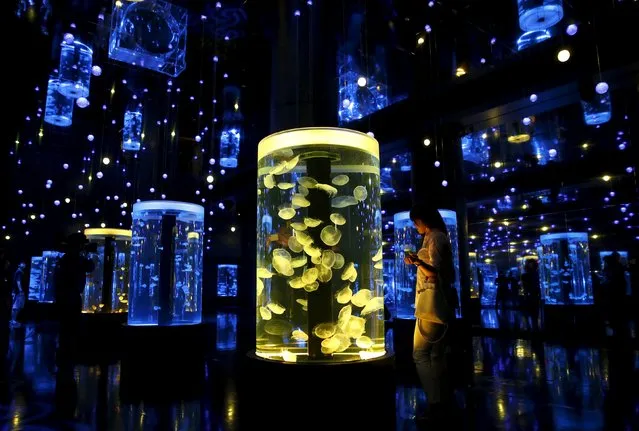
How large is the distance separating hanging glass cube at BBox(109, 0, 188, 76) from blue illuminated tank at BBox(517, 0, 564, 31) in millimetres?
4843

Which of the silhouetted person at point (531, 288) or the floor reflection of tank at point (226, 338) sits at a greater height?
the silhouetted person at point (531, 288)

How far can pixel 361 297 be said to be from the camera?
264 centimetres

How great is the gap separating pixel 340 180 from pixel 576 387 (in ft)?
9.03

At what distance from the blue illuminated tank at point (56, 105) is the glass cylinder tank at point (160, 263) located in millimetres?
6558

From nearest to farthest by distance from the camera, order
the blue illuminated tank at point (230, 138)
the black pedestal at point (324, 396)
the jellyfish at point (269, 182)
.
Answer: the black pedestal at point (324, 396), the jellyfish at point (269, 182), the blue illuminated tank at point (230, 138)

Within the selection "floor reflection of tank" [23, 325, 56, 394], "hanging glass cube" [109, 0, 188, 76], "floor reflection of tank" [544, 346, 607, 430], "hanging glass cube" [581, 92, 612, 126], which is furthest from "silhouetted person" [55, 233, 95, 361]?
"hanging glass cube" [581, 92, 612, 126]

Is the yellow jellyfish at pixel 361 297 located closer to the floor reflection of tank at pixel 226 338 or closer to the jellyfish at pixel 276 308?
the jellyfish at pixel 276 308

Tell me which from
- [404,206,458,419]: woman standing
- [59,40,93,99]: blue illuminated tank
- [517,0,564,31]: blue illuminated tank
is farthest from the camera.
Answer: [59,40,93,99]: blue illuminated tank

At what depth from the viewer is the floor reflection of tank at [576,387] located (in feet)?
8.96

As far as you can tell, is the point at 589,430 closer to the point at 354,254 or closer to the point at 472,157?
the point at 354,254

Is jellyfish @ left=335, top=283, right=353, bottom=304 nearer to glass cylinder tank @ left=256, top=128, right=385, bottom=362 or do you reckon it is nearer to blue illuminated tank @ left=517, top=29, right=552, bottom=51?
glass cylinder tank @ left=256, top=128, right=385, bottom=362

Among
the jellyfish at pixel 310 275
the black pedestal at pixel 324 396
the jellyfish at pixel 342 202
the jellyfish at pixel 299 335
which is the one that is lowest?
the black pedestal at pixel 324 396

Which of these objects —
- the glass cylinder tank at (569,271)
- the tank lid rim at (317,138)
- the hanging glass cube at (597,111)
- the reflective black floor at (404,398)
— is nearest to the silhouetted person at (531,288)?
the glass cylinder tank at (569,271)

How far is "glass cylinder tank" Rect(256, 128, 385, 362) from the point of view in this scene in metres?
2.58
